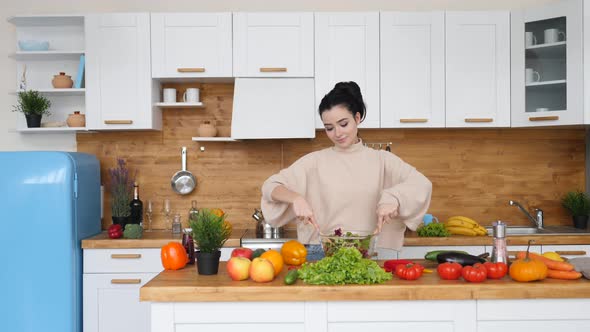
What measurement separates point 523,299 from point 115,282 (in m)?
2.57

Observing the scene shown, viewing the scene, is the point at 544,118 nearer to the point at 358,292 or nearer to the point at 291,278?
the point at 358,292

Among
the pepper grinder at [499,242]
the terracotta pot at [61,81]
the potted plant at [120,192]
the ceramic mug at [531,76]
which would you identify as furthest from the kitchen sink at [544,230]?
the terracotta pot at [61,81]

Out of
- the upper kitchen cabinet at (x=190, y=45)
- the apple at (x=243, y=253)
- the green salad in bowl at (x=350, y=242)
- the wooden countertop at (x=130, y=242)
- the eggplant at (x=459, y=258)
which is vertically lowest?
the wooden countertop at (x=130, y=242)

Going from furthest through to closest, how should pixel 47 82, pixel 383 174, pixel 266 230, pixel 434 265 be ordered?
1. pixel 47 82
2. pixel 266 230
3. pixel 383 174
4. pixel 434 265

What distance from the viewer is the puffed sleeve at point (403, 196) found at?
2.35m

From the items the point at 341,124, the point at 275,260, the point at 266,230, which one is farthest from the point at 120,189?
the point at 275,260

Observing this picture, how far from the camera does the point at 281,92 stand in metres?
3.95

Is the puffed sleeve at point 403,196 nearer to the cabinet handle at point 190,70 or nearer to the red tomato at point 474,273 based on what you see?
the red tomato at point 474,273

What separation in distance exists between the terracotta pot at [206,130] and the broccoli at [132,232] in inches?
31.8

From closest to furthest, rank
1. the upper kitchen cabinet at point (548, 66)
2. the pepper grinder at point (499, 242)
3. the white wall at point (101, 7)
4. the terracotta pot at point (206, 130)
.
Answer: the pepper grinder at point (499, 242) → the upper kitchen cabinet at point (548, 66) → the terracotta pot at point (206, 130) → the white wall at point (101, 7)

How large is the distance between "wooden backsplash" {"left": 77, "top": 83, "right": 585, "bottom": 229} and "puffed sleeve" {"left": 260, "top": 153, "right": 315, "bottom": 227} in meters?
1.64

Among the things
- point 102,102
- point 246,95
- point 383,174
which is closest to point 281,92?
point 246,95

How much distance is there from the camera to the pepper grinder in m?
2.23

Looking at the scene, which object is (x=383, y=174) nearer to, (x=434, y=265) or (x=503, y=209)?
(x=434, y=265)
